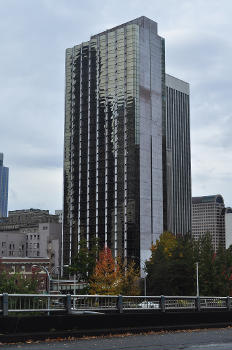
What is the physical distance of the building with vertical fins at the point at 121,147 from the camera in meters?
176

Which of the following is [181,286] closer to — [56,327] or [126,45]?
[56,327]

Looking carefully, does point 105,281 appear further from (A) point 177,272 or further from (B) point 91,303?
(B) point 91,303

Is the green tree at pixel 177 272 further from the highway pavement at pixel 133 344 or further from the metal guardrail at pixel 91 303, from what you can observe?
the highway pavement at pixel 133 344

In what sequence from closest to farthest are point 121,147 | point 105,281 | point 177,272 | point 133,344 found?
point 133,344, point 177,272, point 105,281, point 121,147

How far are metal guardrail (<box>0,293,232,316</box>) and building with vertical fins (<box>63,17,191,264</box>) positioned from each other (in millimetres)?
142373

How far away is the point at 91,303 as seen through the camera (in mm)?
24453

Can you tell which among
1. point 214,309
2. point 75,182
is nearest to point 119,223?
point 75,182

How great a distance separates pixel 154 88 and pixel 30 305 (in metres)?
168

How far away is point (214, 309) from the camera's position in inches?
1222

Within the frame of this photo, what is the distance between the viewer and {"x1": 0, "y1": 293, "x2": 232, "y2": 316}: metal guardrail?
68.0ft

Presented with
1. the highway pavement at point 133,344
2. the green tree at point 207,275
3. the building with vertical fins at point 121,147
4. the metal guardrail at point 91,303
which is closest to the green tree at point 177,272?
the green tree at point 207,275

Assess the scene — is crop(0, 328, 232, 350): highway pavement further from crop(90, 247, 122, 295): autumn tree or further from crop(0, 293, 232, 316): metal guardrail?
crop(90, 247, 122, 295): autumn tree

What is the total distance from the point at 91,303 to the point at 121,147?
158m

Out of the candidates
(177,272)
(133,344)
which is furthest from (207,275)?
(133,344)
